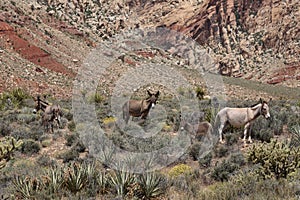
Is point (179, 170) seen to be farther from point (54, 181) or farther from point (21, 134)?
point (21, 134)

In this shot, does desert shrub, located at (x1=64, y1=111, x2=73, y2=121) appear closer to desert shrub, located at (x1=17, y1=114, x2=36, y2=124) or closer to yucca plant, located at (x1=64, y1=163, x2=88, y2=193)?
desert shrub, located at (x1=17, y1=114, x2=36, y2=124)

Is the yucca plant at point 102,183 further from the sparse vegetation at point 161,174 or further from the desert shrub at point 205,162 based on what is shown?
the desert shrub at point 205,162

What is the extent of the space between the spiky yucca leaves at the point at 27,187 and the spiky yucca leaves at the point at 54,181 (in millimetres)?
183

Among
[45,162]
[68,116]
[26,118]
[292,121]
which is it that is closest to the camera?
[45,162]

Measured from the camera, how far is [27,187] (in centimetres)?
750

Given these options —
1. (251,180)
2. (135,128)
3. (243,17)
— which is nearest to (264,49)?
(243,17)

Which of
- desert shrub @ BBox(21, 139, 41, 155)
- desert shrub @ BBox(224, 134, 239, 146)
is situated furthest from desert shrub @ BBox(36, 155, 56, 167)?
desert shrub @ BBox(224, 134, 239, 146)

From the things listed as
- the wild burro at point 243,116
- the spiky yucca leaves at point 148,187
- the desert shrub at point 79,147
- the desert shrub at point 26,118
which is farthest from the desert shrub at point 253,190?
the desert shrub at point 26,118

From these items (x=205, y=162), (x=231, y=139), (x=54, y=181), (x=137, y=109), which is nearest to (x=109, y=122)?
(x=137, y=109)

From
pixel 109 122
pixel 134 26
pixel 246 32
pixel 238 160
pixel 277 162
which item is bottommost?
pixel 238 160

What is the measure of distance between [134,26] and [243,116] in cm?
7973

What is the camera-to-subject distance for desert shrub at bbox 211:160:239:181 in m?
9.12

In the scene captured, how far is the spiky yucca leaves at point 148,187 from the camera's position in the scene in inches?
302

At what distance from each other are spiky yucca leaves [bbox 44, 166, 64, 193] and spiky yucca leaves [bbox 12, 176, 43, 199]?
0.18 metres
